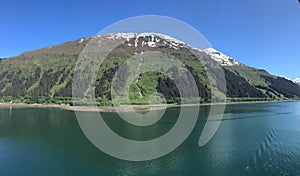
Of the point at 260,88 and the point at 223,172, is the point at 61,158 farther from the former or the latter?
the point at 260,88

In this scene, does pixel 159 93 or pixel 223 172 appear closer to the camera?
pixel 223 172

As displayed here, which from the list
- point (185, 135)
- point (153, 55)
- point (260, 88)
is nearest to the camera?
point (185, 135)

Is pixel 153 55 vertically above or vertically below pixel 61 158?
above

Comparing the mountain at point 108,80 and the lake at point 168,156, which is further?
the mountain at point 108,80

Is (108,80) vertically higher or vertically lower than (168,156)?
higher

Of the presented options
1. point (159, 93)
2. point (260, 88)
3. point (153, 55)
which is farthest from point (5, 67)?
point (260, 88)

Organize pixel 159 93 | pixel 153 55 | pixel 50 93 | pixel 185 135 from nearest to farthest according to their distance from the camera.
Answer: pixel 185 135 < pixel 159 93 < pixel 50 93 < pixel 153 55

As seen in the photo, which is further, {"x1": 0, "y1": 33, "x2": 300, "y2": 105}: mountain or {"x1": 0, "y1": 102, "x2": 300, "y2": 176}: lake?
{"x1": 0, "y1": 33, "x2": 300, "y2": 105}: mountain

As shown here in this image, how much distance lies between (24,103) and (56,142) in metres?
106

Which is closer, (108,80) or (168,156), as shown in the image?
(168,156)

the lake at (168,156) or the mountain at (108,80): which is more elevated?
the mountain at (108,80)

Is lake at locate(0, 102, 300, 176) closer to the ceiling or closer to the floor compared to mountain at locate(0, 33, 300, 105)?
closer to the floor

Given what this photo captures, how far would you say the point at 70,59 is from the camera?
562ft

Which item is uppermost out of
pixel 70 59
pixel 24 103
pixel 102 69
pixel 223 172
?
pixel 70 59
